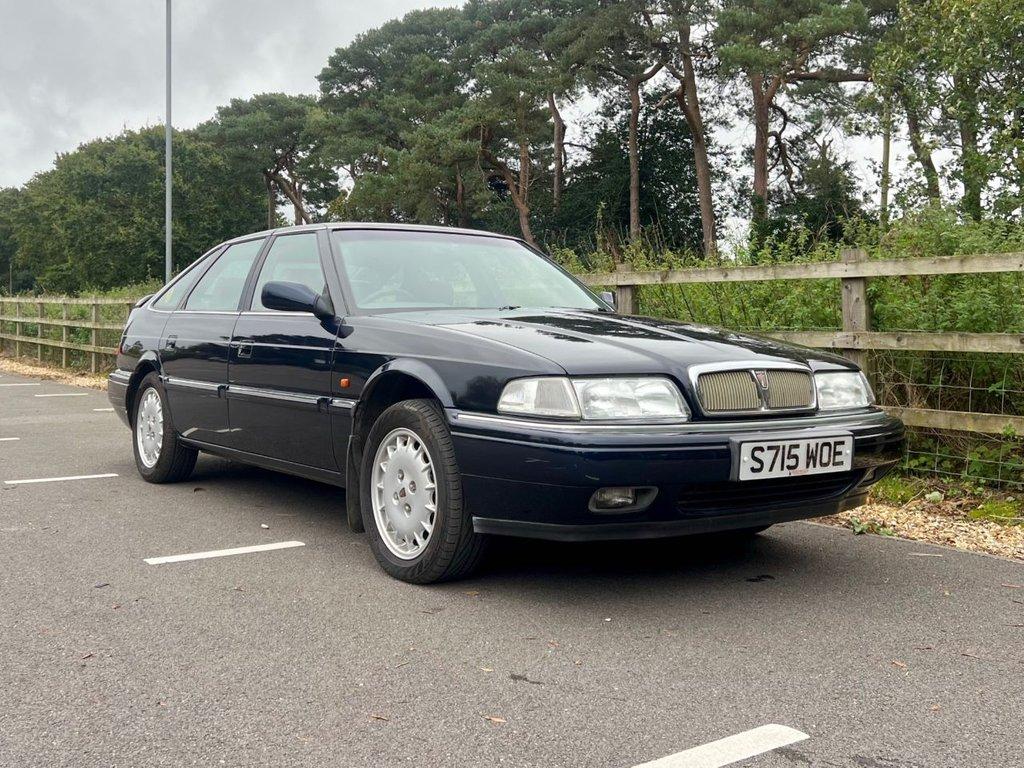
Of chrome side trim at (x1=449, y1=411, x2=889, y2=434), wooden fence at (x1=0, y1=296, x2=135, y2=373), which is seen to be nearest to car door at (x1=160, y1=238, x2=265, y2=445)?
chrome side trim at (x1=449, y1=411, x2=889, y2=434)

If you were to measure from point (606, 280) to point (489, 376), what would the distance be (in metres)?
4.08

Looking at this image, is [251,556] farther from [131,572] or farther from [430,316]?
[430,316]

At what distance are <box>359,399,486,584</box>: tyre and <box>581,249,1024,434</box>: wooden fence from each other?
115 inches

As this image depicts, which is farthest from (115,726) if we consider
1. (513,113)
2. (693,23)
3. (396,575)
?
(513,113)

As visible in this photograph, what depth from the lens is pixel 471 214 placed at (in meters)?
39.3

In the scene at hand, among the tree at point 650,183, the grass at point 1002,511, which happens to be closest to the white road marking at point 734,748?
the grass at point 1002,511

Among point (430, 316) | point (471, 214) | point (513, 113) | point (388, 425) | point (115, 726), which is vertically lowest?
point (115, 726)

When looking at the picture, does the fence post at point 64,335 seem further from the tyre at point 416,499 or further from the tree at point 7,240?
the tree at point 7,240

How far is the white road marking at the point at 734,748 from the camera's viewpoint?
235 cm

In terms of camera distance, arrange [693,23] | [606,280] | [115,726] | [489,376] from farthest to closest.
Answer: [693,23] → [606,280] → [489,376] → [115,726]

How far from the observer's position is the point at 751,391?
12.1ft

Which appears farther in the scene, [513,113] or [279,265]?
[513,113]

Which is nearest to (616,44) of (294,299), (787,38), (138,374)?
(787,38)

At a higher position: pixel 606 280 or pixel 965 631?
pixel 606 280
